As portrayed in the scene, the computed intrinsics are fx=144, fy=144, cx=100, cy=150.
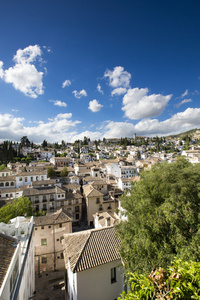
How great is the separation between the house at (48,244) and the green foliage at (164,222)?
1210 centimetres

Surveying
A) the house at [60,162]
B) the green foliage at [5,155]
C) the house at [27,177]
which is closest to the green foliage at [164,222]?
the house at [27,177]

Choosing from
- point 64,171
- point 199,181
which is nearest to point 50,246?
point 199,181

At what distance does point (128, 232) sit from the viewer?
992 centimetres

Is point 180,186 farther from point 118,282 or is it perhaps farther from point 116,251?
point 118,282

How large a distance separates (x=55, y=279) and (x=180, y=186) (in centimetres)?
1803

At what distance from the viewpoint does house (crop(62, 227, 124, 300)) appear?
31.8 ft

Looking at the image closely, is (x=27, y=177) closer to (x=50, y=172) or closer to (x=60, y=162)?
(x=50, y=172)

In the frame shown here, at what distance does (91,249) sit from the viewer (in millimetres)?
10828

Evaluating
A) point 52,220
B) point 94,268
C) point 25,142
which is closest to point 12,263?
point 94,268

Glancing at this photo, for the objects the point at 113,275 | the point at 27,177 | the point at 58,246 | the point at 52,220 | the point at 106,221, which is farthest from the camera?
the point at 27,177

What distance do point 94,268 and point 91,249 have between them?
1144mm

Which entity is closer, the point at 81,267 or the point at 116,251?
the point at 81,267

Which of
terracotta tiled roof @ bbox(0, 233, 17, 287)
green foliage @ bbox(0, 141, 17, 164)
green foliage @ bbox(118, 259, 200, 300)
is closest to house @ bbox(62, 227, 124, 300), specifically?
terracotta tiled roof @ bbox(0, 233, 17, 287)

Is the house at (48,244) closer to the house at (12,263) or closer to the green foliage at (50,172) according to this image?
the house at (12,263)
